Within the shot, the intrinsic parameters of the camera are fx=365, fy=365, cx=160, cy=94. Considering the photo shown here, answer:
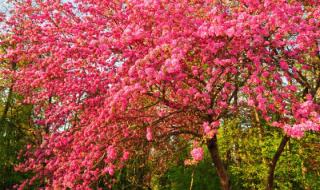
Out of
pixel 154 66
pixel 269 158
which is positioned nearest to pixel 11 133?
pixel 269 158

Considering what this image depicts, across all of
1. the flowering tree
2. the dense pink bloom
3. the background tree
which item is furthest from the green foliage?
the background tree

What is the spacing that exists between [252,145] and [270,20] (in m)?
11.7

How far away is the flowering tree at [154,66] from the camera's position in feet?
24.4

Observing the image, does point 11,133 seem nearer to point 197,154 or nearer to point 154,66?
point 154,66

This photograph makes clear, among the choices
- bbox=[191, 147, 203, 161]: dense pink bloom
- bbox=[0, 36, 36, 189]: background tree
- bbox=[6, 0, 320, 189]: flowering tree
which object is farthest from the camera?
bbox=[0, 36, 36, 189]: background tree

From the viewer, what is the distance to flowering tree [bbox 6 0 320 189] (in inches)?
293

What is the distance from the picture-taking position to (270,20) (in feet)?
24.8

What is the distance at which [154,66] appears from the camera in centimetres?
741

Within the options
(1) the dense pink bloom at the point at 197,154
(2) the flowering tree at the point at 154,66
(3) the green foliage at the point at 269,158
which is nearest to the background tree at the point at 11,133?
(3) the green foliage at the point at 269,158

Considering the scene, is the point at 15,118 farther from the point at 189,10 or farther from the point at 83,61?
the point at 189,10

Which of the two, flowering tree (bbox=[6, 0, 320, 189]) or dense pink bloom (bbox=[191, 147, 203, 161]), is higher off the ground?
flowering tree (bbox=[6, 0, 320, 189])

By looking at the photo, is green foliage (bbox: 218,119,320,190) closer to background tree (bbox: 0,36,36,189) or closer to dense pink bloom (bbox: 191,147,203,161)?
dense pink bloom (bbox: 191,147,203,161)

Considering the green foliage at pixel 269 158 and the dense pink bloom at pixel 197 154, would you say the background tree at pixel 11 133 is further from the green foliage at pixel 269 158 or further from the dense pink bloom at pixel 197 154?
the dense pink bloom at pixel 197 154

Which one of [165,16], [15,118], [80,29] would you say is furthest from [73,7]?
[15,118]
